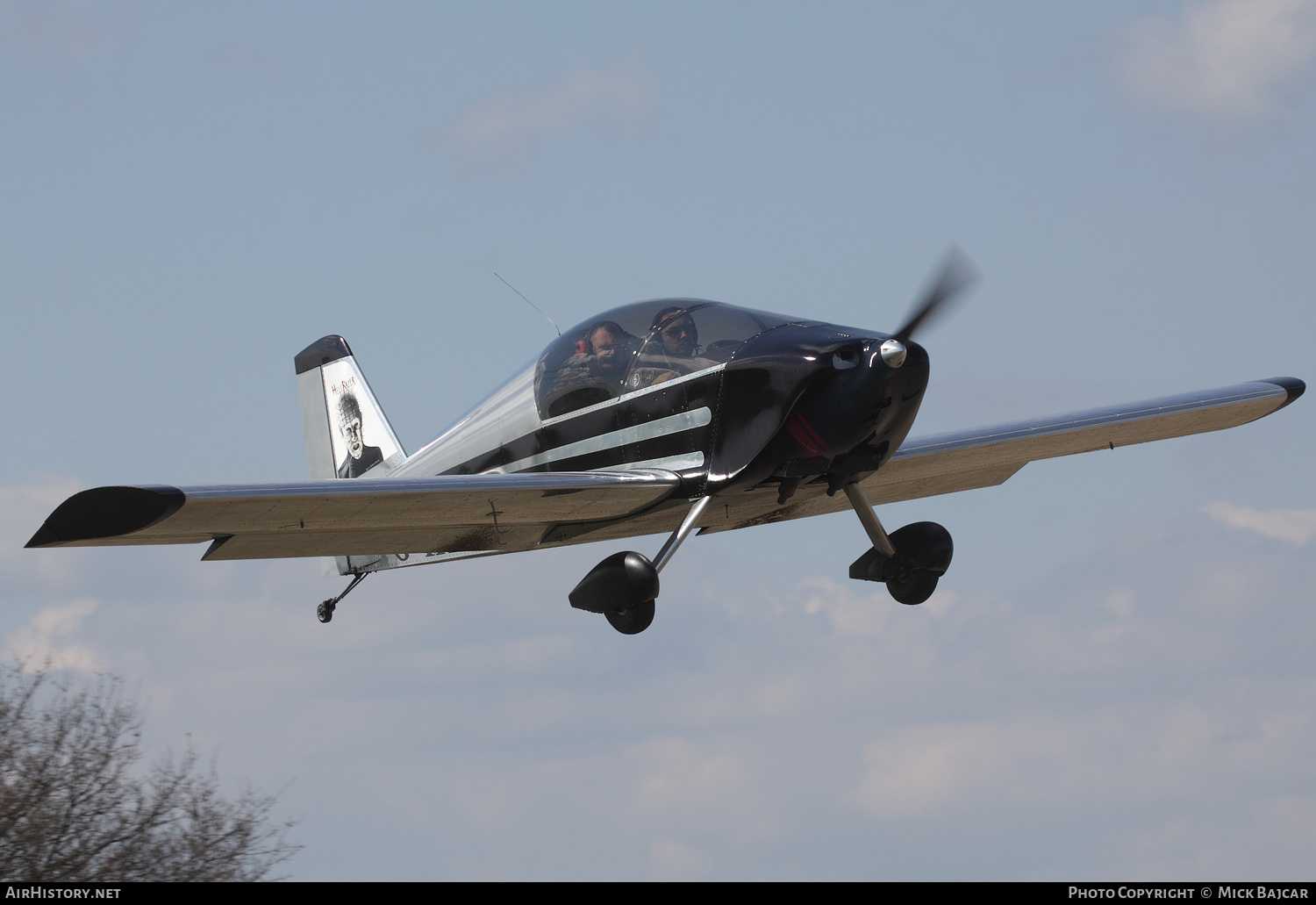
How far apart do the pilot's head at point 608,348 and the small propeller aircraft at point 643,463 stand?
0.02m

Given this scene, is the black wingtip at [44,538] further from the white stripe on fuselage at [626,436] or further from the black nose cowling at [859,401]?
the black nose cowling at [859,401]

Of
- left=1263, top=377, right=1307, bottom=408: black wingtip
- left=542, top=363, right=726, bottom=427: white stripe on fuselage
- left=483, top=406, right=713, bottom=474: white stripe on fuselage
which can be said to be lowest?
left=1263, top=377, right=1307, bottom=408: black wingtip

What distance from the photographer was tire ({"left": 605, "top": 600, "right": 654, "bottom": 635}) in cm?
1105

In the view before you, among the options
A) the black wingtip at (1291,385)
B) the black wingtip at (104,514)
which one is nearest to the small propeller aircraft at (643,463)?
the black wingtip at (104,514)

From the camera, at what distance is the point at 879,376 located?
10602mm

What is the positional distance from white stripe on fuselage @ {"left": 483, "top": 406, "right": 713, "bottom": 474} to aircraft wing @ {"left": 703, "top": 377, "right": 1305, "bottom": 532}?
111 centimetres

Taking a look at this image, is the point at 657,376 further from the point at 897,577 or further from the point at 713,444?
the point at 897,577

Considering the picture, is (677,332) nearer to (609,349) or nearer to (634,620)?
(609,349)

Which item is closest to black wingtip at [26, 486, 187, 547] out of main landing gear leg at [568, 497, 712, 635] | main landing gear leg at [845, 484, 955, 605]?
main landing gear leg at [568, 497, 712, 635]

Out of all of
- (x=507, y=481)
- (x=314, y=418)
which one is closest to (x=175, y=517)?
(x=507, y=481)

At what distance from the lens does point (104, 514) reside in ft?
29.7

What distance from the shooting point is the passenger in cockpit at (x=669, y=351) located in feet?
37.1

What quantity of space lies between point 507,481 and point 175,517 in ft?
8.47

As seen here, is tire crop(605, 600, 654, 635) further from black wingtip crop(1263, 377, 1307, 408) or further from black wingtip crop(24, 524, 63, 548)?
black wingtip crop(1263, 377, 1307, 408)
